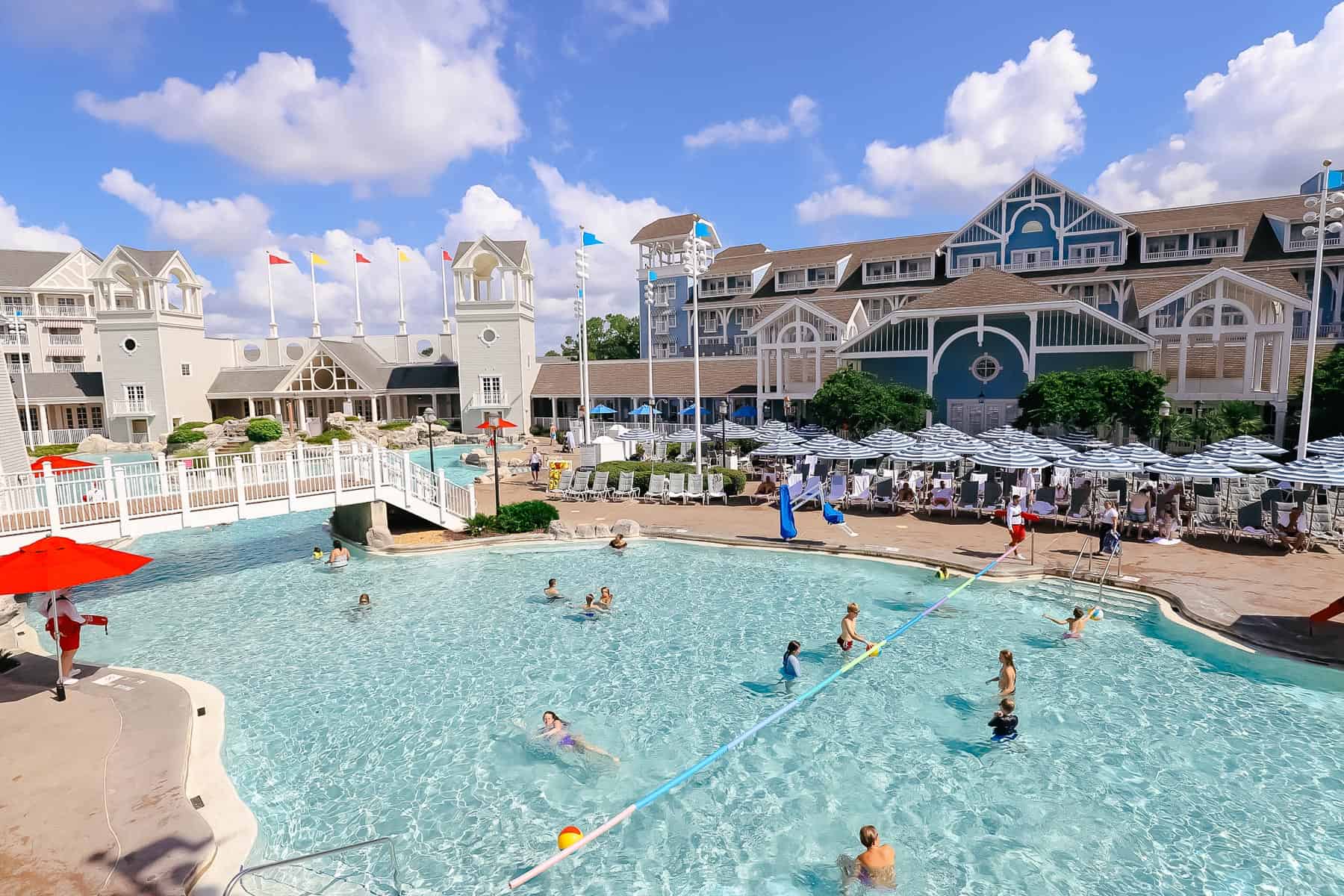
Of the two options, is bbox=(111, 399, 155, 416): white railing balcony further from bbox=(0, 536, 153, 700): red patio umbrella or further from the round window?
the round window

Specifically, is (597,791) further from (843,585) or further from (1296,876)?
(843,585)

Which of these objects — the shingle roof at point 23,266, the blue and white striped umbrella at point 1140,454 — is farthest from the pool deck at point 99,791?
the shingle roof at point 23,266

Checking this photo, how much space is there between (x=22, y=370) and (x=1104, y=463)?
166ft

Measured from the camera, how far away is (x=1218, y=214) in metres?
36.4

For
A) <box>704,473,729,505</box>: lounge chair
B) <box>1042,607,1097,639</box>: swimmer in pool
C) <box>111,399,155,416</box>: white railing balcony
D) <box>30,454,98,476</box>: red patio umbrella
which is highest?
<box>111,399,155,416</box>: white railing balcony

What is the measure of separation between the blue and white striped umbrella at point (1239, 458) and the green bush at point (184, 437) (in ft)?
157

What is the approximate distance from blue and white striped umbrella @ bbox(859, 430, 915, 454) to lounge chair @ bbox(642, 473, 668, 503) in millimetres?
6508

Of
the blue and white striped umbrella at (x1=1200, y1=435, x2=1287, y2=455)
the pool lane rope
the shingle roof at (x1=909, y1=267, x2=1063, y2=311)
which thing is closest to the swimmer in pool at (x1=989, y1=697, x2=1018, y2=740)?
the pool lane rope

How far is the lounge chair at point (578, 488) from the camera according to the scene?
75.9 ft

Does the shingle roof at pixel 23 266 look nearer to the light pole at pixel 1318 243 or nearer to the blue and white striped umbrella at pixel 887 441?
the blue and white striped umbrella at pixel 887 441

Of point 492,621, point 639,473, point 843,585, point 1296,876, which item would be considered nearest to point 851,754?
point 1296,876

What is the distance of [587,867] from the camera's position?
6.92m

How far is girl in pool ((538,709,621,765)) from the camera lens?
29.0ft

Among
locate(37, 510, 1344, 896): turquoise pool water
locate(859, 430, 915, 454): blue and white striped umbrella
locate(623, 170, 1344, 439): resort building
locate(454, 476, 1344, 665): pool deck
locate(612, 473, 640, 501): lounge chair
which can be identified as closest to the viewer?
locate(37, 510, 1344, 896): turquoise pool water
